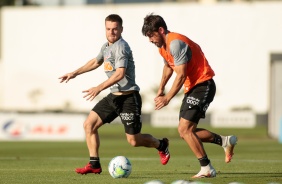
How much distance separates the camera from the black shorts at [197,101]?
15523 millimetres

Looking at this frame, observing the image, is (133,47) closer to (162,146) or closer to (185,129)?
(162,146)

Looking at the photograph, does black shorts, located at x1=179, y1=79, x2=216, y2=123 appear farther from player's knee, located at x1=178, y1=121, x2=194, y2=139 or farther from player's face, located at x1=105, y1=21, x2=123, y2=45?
player's face, located at x1=105, y1=21, x2=123, y2=45

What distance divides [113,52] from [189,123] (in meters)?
1.94

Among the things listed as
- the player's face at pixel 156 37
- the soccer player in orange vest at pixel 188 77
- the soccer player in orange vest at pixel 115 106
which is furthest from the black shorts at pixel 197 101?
the soccer player in orange vest at pixel 115 106

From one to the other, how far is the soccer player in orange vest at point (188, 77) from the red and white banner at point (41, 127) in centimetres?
2117

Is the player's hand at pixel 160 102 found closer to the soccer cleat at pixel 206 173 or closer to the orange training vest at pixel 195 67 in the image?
the orange training vest at pixel 195 67

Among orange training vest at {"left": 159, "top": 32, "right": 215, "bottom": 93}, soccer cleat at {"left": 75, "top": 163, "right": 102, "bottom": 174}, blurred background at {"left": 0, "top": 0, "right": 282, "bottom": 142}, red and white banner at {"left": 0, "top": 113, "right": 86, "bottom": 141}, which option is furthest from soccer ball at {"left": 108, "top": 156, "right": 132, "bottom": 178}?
blurred background at {"left": 0, "top": 0, "right": 282, "bottom": 142}

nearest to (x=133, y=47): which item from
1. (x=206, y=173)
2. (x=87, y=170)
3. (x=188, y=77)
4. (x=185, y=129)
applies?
(x=87, y=170)

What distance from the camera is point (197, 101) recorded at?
15.6m

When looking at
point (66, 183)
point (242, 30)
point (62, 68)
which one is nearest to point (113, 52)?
point (66, 183)

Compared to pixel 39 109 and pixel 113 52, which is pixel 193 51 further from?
pixel 39 109

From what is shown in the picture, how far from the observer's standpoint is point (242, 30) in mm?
63438

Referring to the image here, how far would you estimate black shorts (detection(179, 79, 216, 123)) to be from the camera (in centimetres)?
1552

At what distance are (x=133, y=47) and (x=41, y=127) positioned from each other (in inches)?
1148
